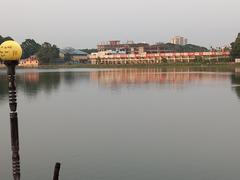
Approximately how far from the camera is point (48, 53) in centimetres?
9788

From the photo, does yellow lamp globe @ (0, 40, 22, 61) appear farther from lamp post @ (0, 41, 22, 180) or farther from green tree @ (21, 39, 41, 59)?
green tree @ (21, 39, 41, 59)

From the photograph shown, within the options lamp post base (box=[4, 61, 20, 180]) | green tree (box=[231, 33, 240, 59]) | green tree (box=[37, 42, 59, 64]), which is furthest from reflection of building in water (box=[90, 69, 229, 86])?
green tree (box=[37, 42, 59, 64])

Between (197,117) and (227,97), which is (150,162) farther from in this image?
(227,97)

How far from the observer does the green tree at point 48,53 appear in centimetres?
9806

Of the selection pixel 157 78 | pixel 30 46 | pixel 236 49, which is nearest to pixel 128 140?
pixel 157 78

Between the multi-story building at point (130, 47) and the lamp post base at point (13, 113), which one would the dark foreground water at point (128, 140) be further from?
the multi-story building at point (130, 47)

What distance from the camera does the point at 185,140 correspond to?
11078mm

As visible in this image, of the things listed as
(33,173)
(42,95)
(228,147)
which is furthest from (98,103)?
(33,173)

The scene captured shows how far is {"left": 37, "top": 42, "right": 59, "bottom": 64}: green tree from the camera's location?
98062 mm

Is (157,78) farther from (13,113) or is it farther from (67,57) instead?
(67,57)

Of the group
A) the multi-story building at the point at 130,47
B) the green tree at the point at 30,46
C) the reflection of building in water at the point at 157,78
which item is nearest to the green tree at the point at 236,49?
the reflection of building in water at the point at 157,78

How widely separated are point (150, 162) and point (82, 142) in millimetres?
2568

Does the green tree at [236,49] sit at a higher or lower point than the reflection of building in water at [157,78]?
higher

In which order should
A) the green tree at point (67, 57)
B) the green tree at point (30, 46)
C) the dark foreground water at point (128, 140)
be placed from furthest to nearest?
1. the green tree at point (67, 57)
2. the green tree at point (30, 46)
3. the dark foreground water at point (128, 140)
